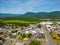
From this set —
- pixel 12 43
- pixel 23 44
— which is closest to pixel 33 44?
pixel 23 44

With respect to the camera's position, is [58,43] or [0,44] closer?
[0,44]

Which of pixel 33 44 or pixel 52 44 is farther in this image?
pixel 52 44

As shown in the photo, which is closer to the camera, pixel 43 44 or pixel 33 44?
pixel 33 44

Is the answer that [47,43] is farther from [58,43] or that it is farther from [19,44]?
[19,44]

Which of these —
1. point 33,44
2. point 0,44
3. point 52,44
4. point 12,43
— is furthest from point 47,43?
point 0,44

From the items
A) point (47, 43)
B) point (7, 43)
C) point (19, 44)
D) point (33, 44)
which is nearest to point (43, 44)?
point (47, 43)

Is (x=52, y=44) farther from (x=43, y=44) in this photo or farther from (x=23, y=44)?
(x=23, y=44)
